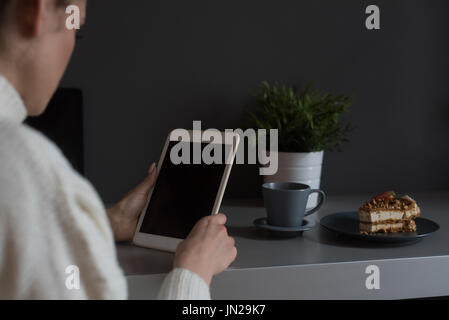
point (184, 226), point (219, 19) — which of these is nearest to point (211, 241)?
point (184, 226)

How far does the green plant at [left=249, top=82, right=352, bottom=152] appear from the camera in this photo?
136 cm

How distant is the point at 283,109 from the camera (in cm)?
141

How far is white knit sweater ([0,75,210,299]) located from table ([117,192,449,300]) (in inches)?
14.8

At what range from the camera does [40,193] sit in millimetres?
473

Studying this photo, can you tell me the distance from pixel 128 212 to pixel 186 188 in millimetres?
134

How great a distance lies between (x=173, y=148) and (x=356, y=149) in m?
0.72

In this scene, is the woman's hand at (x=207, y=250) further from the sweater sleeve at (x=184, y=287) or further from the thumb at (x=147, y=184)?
the thumb at (x=147, y=184)

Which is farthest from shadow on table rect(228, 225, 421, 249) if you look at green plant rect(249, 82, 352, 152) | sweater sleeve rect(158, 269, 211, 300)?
sweater sleeve rect(158, 269, 211, 300)

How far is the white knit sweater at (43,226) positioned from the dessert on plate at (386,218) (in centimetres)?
71

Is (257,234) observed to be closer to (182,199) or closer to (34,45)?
(182,199)

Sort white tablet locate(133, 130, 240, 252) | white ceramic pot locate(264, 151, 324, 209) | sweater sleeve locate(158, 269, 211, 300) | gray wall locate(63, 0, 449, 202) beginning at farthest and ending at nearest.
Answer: gray wall locate(63, 0, 449, 202)
white ceramic pot locate(264, 151, 324, 209)
white tablet locate(133, 130, 240, 252)
sweater sleeve locate(158, 269, 211, 300)

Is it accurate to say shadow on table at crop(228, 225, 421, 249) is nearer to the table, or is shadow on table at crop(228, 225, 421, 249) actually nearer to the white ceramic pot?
the table

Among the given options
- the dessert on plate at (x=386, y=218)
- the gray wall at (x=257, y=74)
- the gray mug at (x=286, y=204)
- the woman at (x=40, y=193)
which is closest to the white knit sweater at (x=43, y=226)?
the woman at (x=40, y=193)

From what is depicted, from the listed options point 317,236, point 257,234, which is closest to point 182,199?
point 257,234
